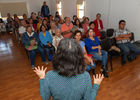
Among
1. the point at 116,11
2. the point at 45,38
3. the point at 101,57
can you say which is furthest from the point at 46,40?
the point at 116,11

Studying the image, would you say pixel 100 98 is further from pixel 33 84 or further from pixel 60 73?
pixel 60 73

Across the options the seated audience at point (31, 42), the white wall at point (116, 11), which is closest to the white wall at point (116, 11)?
the white wall at point (116, 11)

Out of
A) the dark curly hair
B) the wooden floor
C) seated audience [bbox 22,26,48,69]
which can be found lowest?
the wooden floor

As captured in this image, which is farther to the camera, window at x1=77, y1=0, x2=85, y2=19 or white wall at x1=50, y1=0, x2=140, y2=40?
window at x1=77, y1=0, x2=85, y2=19

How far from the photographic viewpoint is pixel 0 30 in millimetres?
9086

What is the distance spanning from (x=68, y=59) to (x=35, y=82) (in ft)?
7.77

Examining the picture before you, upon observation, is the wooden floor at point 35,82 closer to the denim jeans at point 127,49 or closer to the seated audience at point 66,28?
the denim jeans at point 127,49

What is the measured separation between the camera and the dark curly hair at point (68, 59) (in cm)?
99

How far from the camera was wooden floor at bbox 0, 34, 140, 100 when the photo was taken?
2.63m

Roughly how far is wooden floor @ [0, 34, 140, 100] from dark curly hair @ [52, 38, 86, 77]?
1785 millimetres

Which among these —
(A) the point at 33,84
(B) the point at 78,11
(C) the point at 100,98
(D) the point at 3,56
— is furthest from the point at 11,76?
(B) the point at 78,11

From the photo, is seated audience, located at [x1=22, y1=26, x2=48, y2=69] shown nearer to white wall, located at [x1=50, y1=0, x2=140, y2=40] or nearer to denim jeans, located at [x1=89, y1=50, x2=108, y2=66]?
denim jeans, located at [x1=89, y1=50, x2=108, y2=66]

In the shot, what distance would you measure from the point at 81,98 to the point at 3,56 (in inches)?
177

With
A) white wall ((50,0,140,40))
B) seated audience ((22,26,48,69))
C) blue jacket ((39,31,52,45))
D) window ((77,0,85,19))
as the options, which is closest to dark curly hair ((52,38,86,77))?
seated audience ((22,26,48,69))
